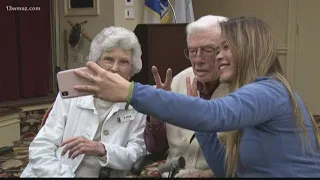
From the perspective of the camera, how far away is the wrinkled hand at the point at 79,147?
162 centimetres

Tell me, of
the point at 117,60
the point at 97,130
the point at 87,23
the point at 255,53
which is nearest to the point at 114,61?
the point at 117,60

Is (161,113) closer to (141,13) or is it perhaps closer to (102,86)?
(102,86)

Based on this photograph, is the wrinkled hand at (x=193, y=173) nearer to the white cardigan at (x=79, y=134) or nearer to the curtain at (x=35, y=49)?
the white cardigan at (x=79, y=134)

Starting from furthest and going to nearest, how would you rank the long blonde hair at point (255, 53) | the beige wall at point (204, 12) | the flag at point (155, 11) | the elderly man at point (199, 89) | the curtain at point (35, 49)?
1. the curtain at point (35, 49)
2. the beige wall at point (204, 12)
3. the flag at point (155, 11)
4. the elderly man at point (199, 89)
5. the long blonde hair at point (255, 53)

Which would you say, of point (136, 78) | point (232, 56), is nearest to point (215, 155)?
point (232, 56)

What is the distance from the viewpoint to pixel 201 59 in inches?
69.2

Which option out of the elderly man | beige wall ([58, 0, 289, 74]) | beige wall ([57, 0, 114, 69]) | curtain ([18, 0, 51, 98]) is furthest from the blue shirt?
curtain ([18, 0, 51, 98])

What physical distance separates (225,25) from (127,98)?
1.35 ft

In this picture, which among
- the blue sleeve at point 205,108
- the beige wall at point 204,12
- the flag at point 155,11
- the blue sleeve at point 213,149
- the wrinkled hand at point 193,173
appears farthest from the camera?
the beige wall at point 204,12

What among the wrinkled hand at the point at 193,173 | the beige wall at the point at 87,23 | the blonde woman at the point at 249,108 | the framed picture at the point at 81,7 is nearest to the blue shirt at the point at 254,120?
the blonde woman at the point at 249,108

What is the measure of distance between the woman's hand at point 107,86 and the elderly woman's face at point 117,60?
0.84 metres

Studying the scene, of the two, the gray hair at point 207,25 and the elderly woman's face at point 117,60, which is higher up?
the gray hair at point 207,25

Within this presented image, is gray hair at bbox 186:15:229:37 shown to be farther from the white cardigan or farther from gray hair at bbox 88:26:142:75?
the white cardigan

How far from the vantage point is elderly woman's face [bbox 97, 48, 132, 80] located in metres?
1.86
